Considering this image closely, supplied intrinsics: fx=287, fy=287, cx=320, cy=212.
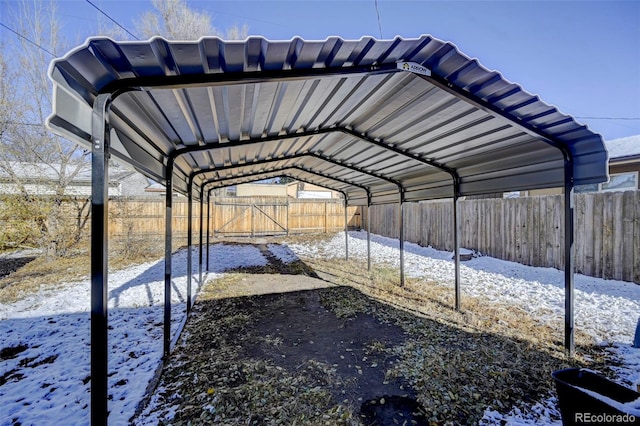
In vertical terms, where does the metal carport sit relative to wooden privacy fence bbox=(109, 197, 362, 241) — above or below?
above

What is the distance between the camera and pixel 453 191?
4578 millimetres

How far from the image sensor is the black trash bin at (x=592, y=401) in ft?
4.63

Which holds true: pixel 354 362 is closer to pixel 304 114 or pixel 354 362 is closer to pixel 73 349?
pixel 304 114

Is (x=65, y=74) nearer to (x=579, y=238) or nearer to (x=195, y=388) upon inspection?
(x=195, y=388)

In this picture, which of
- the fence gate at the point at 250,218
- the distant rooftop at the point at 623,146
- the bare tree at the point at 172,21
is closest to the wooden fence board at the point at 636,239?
the distant rooftop at the point at 623,146

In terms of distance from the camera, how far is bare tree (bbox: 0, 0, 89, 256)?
7.45 meters

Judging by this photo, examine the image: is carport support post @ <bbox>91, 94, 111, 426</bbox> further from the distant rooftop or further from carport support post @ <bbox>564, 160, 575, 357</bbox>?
the distant rooftop

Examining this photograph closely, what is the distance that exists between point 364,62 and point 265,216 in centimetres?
1311

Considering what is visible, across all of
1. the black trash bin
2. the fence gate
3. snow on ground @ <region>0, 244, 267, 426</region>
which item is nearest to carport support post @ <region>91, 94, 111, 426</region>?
snow on ground @ <region>0, 244, 267, 426</region>

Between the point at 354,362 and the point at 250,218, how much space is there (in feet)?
40.2

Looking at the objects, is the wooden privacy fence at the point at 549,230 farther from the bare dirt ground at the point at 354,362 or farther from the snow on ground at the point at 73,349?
the snow on ground at the point at 73,349

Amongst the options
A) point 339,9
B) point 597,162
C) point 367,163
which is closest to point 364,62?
point 597,162

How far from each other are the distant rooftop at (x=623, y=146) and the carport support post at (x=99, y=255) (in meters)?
10.5

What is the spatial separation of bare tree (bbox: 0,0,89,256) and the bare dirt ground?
21.0ft
